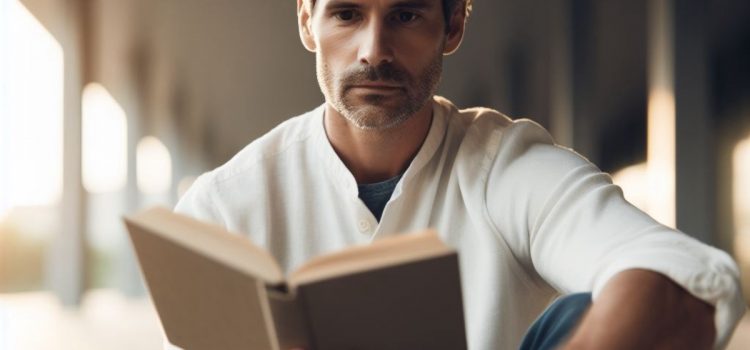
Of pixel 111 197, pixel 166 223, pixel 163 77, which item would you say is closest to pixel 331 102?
pixel 166 223

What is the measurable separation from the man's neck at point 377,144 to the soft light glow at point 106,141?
12666 millimetres

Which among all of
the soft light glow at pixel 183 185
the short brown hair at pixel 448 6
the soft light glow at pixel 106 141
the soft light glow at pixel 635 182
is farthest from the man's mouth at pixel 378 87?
the soft light glow at pixel 183 185

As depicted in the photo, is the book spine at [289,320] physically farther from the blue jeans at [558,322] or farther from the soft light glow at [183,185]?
the soft light glow at [183,185]

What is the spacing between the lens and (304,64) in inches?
575

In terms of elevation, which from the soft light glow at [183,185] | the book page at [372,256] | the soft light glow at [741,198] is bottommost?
the soft light glow at [183,185]

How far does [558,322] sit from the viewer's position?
147 cm

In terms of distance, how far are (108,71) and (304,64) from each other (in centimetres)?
314

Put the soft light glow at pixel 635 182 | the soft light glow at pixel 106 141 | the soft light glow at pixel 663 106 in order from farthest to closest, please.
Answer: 1. the soft light glow at pixel 106 141
2. the soft light glow at pixel 635 182
3. the soft light glow at pixel 663 106

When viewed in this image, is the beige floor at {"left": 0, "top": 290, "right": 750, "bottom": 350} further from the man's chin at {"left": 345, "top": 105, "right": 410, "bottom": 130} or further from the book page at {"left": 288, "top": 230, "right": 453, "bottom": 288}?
the book page at {"left": 288, "top": 230, "right": 453, "bottom": 288}

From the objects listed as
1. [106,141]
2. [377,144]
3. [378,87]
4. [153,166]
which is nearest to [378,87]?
[378,87]

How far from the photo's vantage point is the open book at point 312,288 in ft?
4.02

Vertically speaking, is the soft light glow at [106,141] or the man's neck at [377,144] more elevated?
the man's neck at [377,144]

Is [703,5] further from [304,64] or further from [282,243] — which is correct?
[304,64]

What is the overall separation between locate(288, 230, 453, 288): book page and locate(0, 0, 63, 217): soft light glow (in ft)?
36.2
